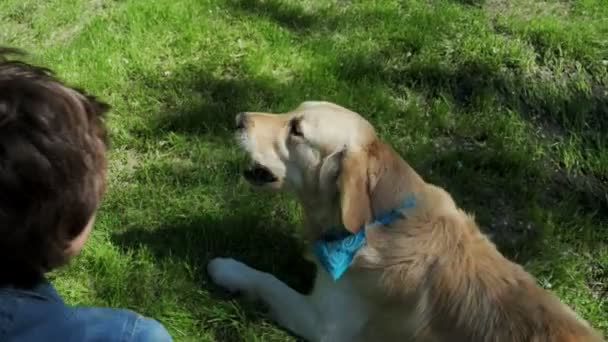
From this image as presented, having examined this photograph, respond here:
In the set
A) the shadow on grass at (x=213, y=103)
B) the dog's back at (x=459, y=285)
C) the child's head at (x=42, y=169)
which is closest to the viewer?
the child's head at (x=42, y=169)

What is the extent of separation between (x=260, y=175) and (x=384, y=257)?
718 mm

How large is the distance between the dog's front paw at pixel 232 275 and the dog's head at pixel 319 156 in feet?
1.49

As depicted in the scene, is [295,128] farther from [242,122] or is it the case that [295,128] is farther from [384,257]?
[384,257]

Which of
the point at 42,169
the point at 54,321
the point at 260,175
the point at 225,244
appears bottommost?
the point at 225,244

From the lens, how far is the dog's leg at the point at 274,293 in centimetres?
348

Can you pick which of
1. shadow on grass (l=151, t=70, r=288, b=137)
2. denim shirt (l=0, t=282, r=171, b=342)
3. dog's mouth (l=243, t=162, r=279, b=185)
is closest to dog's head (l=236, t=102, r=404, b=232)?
dog's mouth (l=243, t=162, r=279, b=185)

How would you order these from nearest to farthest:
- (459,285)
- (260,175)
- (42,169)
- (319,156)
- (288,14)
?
1. (42,169)
2. (459,285)
3. (319,156)
4. (260,175)
5. (288,14)

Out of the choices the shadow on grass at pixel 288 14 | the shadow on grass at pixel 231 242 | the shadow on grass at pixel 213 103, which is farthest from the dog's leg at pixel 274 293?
the shadow on grass at pixel 288 14

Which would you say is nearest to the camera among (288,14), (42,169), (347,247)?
(42,169)

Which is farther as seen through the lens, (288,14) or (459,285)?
(288,14)

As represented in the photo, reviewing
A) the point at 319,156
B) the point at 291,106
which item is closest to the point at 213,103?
the point at 291,106

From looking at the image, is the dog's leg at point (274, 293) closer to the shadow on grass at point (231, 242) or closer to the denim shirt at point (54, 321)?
the shadow on grass at point (231, 242)

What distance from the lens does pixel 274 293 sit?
3578mm

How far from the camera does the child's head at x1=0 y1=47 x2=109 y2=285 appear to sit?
1752mm
